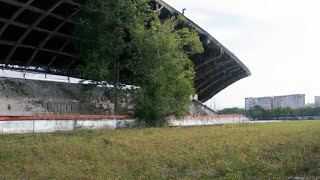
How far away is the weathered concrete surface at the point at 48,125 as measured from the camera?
22344mm

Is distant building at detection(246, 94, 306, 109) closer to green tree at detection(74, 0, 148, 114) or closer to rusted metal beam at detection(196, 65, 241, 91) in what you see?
rusted metal beam at detection(196, 65, 241, 91)

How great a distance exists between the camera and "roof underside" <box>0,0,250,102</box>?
3891 cm

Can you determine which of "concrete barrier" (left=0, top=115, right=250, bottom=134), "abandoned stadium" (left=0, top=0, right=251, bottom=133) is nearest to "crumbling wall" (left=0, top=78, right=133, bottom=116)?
"abandoned stadium" (left=0, top=0, right=251, bottom=133)

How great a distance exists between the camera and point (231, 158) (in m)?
11.7

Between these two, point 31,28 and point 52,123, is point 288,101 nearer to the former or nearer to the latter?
point 31,28

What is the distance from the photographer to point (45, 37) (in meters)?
46.8

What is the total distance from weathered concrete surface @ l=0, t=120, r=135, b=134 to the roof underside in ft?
49.2

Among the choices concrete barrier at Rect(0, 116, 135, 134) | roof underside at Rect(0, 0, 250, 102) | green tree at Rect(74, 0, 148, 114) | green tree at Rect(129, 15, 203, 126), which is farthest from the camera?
roof underside at Rect(0, 0, 250, 102)

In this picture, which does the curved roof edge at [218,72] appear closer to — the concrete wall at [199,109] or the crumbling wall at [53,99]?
the concrete wall at [199,109]

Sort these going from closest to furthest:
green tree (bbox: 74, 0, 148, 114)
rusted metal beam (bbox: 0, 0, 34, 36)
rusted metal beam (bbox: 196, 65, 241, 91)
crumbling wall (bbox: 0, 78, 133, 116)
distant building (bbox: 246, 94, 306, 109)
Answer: green tree (bbox: 74, 0, 148, 114) < crumbling wall (bbox: 0, 78, 133, 116) < rusted metal beam (bbox: 0, 0, 34, 36) < rusted metal beam (bbox: 196, 65, 241, 91) < distant building (bbox: 246, 94, 306, 109)

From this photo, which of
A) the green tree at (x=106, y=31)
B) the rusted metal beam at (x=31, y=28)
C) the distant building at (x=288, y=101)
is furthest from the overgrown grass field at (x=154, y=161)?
the distant building at (x=288, y=101)

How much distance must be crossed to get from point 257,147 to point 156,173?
6026mm

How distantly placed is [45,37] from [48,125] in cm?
2503

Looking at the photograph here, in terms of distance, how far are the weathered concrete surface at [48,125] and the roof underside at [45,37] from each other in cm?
1501
